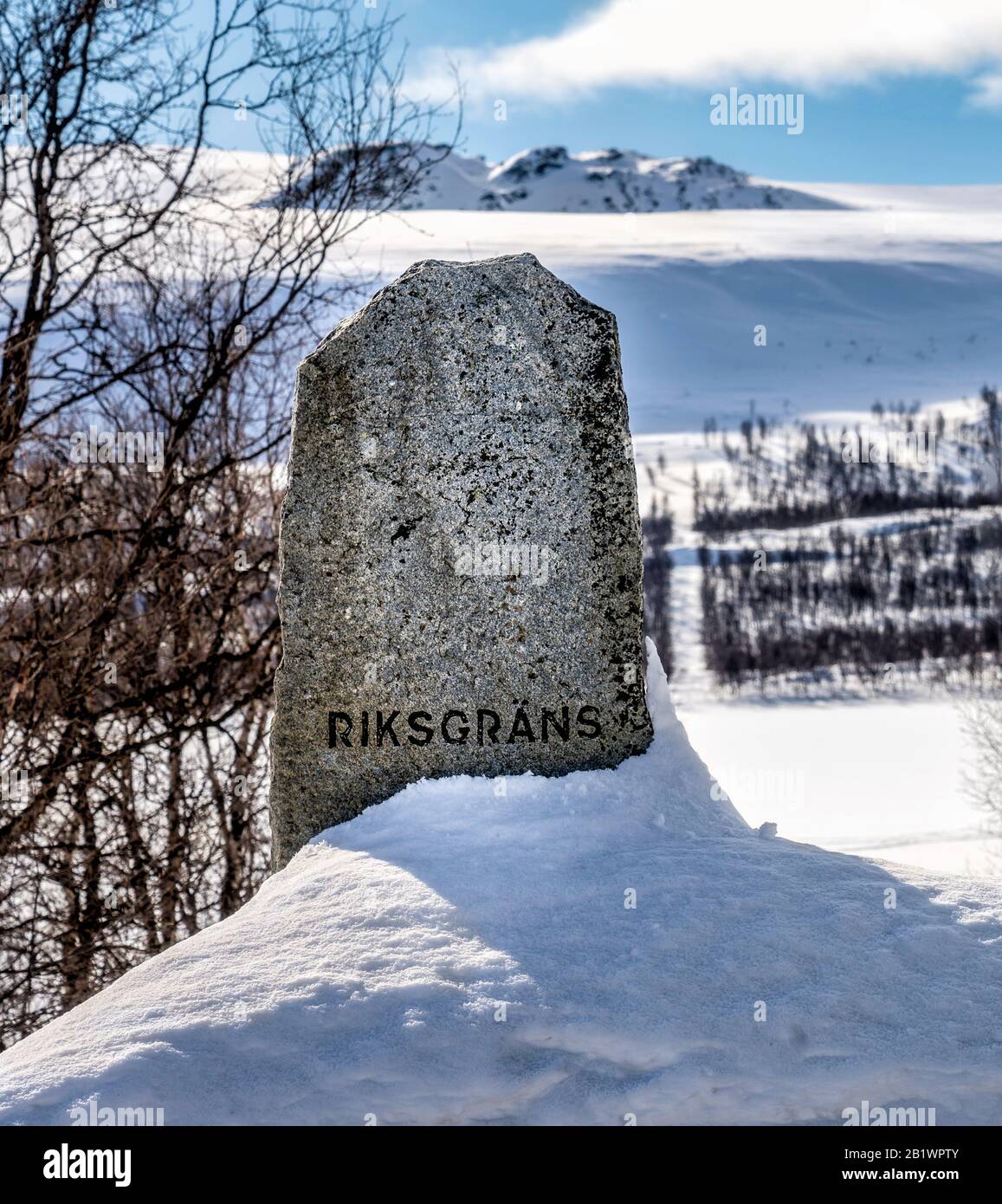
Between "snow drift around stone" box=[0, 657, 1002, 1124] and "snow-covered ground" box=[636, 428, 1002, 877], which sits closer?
"snow drift around stone" box=[0, 657, 1002, 1124]

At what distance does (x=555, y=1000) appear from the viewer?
275 cm

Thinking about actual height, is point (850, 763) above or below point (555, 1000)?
below

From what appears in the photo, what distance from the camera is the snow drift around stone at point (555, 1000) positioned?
2562mm

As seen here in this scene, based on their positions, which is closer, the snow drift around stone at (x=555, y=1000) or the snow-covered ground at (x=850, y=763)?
the snow drift around stone at (x=555, y=1000)

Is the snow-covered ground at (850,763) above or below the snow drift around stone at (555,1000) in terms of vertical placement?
below

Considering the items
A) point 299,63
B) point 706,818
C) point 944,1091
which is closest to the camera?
point 944,1091

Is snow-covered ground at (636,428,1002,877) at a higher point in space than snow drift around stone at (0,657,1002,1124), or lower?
lower

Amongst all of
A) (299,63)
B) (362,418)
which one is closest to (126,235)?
(299,63)

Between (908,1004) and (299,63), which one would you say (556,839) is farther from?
(299,63)

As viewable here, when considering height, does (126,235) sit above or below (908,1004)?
above

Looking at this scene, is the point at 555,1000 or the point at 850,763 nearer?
the point at 555,1000

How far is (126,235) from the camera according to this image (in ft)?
22.6

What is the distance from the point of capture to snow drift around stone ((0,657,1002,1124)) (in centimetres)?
256

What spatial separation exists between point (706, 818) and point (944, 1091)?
51.0 inches
